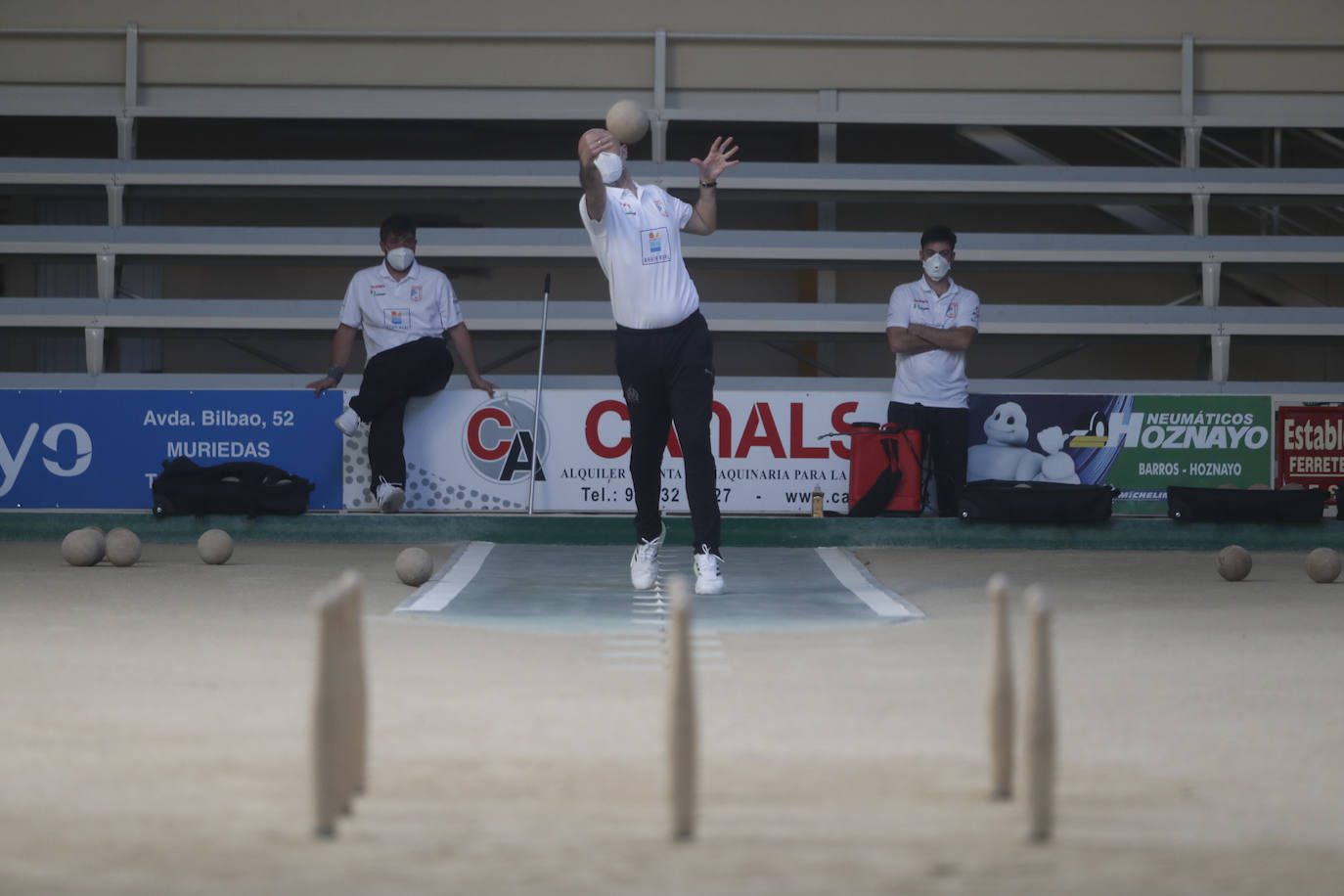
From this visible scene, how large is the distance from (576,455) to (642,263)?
3.32 m

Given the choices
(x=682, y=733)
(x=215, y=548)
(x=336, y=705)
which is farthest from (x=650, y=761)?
(x=215, y=548)

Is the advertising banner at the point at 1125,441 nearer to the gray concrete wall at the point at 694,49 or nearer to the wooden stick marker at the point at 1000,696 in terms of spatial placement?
the gray concrete wall at the point at 694,49

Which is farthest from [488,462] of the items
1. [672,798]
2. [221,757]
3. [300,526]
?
[672,798]

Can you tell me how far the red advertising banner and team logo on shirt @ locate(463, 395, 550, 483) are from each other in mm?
4500

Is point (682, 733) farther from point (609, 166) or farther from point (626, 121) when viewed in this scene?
point (626, 121)

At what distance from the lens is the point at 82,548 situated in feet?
25.1

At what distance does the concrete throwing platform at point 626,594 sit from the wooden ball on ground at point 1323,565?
2.03 metres

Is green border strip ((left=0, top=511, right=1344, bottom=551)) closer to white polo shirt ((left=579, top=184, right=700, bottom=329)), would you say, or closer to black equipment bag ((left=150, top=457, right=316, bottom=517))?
black equipment bag ((left=150, top=457, right=316, bottom=517))

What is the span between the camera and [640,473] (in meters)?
6.70

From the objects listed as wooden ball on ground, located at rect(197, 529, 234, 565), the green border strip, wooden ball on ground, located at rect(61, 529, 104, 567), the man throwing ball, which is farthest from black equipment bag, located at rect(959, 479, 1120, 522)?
wooden ball on ground, located at rect(61, 529, 104, 567)

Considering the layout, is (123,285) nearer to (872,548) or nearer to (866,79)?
(866,79)

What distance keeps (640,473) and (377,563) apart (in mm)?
2133

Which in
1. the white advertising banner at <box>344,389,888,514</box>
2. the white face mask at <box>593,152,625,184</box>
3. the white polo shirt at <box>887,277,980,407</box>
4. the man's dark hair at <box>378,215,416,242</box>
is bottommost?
the white advertising banner at <box>344,389,888,514</box>

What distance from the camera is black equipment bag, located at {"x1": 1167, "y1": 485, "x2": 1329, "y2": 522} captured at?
932 centimetres
